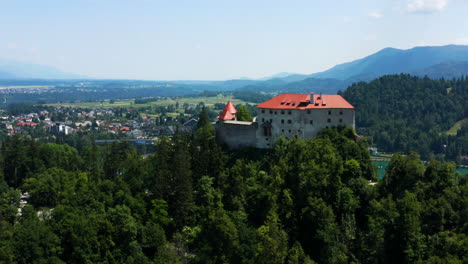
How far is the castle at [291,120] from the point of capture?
64.1 meters

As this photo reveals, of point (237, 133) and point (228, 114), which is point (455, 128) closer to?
point (228, 114)

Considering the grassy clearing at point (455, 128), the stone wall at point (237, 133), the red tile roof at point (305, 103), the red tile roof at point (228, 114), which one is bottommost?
the grassy clearing at point (455, 128)

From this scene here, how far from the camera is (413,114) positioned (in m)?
170

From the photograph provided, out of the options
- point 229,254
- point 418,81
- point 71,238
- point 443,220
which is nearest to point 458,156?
point 418,81

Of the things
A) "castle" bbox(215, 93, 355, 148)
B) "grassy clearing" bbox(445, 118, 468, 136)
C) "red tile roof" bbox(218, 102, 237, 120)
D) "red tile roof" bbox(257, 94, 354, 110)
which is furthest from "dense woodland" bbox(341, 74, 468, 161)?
"red tile roof" bbox(218, 102, 237, 120)

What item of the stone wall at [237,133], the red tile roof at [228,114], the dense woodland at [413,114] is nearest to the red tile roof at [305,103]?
the stone wall at [237,133]

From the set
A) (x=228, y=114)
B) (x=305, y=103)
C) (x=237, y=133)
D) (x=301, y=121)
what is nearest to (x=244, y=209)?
(x=237, y=133)

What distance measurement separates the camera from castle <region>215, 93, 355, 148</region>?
64125mm

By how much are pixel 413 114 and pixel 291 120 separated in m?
120

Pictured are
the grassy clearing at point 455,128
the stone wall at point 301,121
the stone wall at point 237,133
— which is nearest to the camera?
the stone wall at point 301,121

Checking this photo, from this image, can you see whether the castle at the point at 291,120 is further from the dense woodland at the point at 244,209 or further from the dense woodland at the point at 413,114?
the dense woodland at the point at 413,114

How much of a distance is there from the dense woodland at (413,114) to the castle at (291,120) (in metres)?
83.2

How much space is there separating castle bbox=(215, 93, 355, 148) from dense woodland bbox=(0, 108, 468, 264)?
1934 millimetres

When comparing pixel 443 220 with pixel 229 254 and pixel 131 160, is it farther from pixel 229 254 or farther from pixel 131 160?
pixel 131 160
